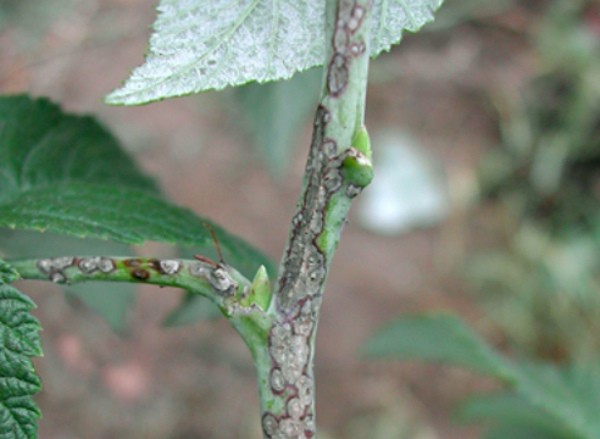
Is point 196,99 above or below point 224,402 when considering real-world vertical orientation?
above

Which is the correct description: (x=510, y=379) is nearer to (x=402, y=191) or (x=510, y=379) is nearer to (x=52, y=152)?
(x=52, y=152)

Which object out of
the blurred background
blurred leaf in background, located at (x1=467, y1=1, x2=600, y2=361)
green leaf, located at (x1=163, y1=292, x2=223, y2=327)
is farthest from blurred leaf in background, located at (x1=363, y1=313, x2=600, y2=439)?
blurred leaf in background, located at (x1=467, y1=1, x2=600, y2=361)

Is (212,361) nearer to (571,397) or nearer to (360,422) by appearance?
(360,422)

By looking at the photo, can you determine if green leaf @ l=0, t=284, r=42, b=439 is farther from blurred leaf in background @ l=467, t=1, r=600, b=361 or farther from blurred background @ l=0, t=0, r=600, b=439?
blurred leaf in background @ l=467, t=1, r=600, b=361

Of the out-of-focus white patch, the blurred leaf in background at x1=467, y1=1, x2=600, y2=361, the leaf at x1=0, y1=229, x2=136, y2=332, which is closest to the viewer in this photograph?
the leaf at x1=0, y1=229, x2=136, y2=332

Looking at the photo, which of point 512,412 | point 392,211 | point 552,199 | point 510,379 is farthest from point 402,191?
point 510,379

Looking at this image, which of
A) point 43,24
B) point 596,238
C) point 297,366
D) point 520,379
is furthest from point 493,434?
point 43,24

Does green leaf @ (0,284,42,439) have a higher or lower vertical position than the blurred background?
lower
